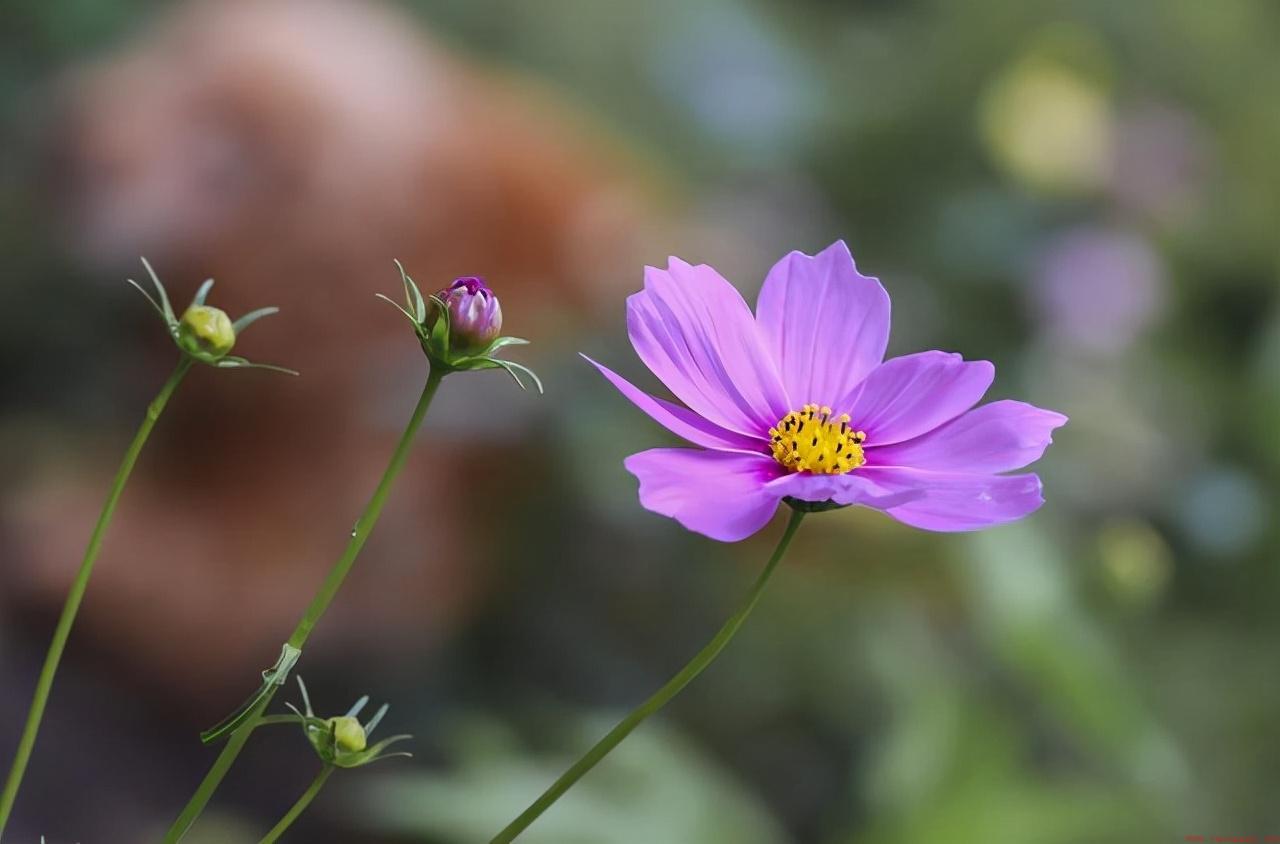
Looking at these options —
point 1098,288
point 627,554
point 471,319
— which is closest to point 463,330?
point 471,319

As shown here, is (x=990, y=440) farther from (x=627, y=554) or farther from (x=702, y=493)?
(x=627, y=554)

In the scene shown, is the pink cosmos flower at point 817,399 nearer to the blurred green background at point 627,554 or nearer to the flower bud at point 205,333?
the flower bud at point 205,333

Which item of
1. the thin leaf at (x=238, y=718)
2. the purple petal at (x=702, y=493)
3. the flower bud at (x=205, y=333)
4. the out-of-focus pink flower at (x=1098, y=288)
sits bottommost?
the thin leaf at (x=238, y=718)

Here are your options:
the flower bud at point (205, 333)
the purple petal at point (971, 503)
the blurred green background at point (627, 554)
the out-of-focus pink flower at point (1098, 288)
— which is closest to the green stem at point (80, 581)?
the flower bud at point (205, 333)

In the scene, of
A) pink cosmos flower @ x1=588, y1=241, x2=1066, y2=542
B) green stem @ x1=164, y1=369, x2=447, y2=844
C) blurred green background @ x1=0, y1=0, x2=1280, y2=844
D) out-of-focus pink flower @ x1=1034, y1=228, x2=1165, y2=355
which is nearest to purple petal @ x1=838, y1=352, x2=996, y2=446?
pink cosmos flower @ x1=588, y1=241, x2=1066, y2=542

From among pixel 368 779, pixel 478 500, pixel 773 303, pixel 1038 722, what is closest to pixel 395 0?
pixel 478 500

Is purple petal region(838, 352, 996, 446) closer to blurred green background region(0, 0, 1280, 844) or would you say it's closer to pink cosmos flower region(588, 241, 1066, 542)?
pink cosmos flower region(588, 241, 1066, 542)
